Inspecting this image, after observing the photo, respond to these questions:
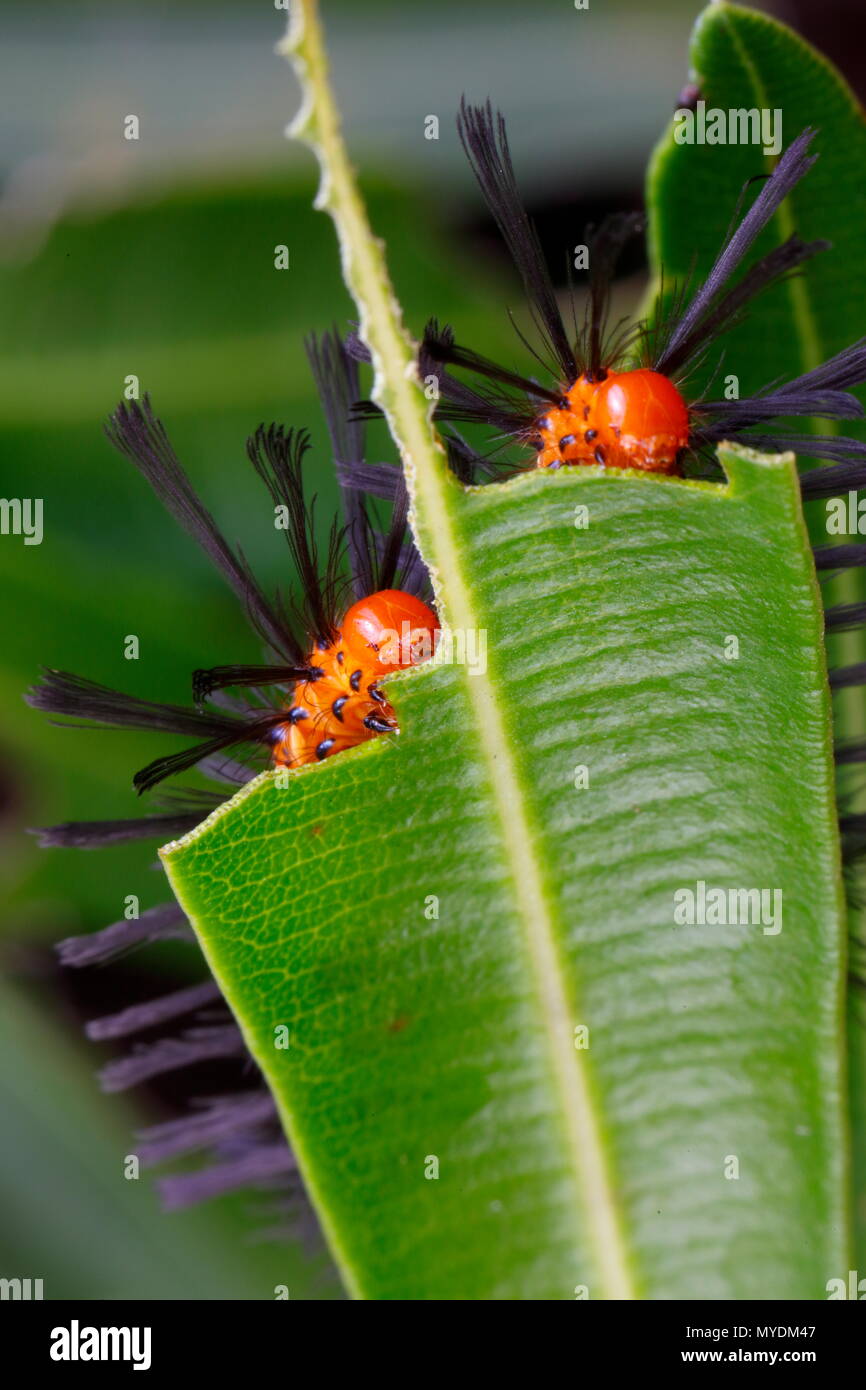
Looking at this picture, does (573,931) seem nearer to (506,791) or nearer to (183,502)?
(506,791)

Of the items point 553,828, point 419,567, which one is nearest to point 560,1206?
point 553,828

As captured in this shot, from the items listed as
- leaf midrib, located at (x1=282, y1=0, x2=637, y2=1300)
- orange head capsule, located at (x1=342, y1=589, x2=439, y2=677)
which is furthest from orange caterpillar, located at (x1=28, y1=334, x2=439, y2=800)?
leaf midrib, located at (x1=282, y1=0, x2=637, y2=1300)

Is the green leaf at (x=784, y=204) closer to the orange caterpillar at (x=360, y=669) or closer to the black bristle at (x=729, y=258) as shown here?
the black bristle at (x=729, y=258)

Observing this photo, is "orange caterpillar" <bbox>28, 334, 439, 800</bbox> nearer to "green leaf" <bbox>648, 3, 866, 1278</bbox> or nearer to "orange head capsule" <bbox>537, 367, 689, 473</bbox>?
"orange head capsule" <bbox>537, 367, 689, 473</bbox>

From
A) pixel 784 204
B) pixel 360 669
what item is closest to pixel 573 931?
pixel 360 669

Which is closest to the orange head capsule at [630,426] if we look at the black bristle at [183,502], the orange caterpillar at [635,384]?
the orange caterpillar at [635,384]
